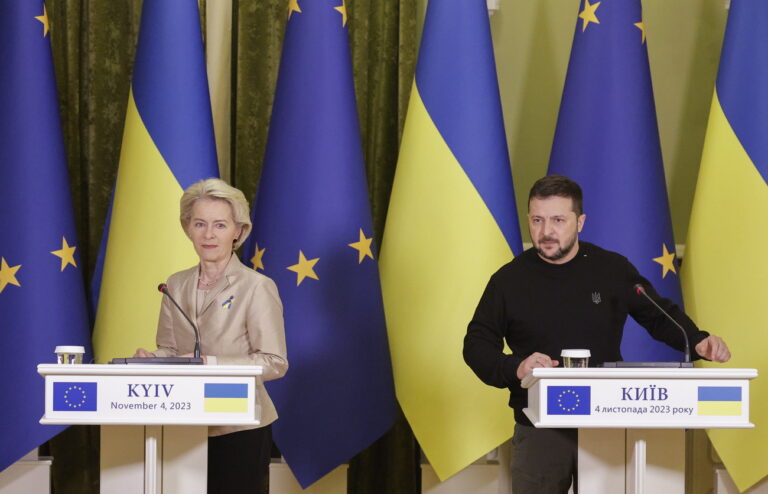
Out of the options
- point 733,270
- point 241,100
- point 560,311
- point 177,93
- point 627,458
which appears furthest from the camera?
point 241,100

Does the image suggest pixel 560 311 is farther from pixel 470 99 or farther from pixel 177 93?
pixel 177 93

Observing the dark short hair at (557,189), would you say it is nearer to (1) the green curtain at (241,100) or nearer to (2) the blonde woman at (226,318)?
(2) the blonde woman at (226,318)

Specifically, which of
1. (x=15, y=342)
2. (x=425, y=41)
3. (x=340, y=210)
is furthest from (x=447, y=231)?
(x=15, y=342)

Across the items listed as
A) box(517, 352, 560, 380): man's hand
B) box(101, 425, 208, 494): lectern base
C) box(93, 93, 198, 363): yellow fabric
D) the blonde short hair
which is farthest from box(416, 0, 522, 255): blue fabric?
box(101, 425, 208, 494): lectern base

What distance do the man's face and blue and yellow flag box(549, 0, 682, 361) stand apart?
937 mm

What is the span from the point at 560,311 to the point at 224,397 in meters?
0.98

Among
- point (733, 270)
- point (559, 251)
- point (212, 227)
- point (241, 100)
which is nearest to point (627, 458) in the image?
point (559, 251)

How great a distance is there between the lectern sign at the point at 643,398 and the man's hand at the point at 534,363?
0.48ft

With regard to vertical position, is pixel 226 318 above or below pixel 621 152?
below

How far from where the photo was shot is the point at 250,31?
4.10 metres

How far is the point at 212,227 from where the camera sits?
8.36ft

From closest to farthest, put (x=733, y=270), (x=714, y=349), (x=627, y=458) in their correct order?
(x=627, y=458) < (x=714, y=349) < (x=733, y=270)

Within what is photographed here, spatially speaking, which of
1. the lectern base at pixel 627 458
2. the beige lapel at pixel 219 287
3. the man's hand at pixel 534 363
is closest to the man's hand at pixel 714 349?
the lectern base at pixel 627 458

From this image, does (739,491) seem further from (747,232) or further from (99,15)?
(99,15)
